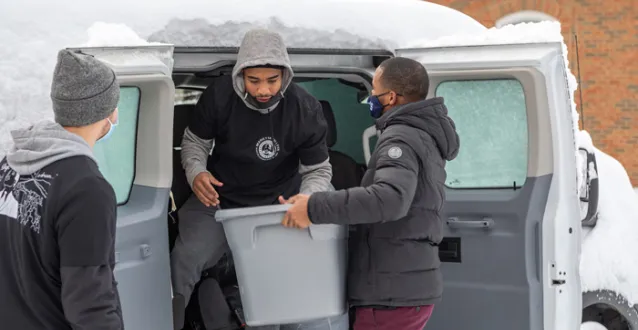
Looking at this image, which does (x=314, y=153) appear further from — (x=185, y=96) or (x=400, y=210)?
(x=185, y=96)

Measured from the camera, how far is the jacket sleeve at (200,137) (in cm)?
375

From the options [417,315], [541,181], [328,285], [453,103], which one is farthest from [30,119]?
[541,181]

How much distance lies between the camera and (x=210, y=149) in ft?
12.6

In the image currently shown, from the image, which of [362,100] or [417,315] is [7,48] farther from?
[362,100]

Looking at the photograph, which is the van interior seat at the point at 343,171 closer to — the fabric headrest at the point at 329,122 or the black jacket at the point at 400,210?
the fabric headrest at the point at 329,122

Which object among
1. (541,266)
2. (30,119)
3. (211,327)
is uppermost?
(30,119)

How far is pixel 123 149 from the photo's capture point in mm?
3277

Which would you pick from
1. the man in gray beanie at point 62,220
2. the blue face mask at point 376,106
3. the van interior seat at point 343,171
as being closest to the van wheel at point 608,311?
the van interior seat at point 343,171

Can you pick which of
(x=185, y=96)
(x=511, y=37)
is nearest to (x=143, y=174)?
(x=511, y=37)

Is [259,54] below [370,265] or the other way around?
the other way around

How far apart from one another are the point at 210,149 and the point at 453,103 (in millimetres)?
1092

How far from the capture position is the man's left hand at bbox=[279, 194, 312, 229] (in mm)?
3105

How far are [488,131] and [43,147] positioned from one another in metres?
2.23

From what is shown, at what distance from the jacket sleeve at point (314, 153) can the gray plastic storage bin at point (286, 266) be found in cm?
46
